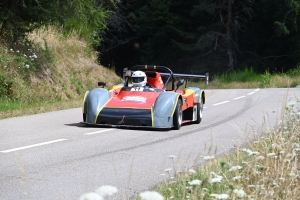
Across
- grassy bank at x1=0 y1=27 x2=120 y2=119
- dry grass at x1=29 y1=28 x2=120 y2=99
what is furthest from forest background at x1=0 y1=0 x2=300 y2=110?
grassy bank at x1=0 y1=27 x2=120 y2=119

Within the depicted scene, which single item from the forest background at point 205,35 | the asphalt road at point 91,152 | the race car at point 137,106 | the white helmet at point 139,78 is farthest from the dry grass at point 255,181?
the forest background at point 205,35

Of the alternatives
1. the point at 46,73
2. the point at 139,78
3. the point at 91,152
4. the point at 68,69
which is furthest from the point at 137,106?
the point at 68,69

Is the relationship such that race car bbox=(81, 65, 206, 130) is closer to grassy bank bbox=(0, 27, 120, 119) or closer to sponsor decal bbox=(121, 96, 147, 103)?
sponsor decal bbox=(121, 96, 147, 103)

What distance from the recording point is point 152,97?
13.3 metres

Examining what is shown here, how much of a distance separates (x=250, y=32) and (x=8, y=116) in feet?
101

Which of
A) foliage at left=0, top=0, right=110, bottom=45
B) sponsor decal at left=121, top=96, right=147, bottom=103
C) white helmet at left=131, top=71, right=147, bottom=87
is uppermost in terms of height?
foliage at left=0, top=0, right=110, bottom=45

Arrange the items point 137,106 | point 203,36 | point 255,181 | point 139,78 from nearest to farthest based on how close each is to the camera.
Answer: point 255,181 → point 137,106 → point 139,78 → point 203,36

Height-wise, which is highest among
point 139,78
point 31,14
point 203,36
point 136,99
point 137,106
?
point 203,36

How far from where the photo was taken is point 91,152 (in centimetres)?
973

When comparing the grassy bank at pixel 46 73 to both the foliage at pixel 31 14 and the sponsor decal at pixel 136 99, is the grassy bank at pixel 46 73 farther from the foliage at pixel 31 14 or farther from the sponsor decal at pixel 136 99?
the sponsor decal at pixel 136 99

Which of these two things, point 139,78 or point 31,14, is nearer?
point 139,78

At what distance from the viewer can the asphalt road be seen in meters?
7.29

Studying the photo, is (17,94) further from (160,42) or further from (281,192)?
(160,42)

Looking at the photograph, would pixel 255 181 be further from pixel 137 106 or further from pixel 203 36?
pixel 203 36
